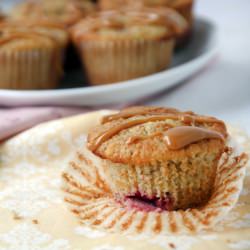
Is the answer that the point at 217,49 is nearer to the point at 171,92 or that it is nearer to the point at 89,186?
the point at 171,92

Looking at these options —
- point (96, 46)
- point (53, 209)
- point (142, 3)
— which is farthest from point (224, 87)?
point (53, 209)

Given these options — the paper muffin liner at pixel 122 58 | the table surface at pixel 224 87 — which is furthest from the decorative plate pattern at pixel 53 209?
the paper muffin liner at pixel 122 58

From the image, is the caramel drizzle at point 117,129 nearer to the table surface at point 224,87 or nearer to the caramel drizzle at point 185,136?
the caramel drizzle at point 185,136

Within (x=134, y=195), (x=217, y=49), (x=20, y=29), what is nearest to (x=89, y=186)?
(x=134, y=195)

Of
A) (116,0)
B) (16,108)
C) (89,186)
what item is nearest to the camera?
(89,186)

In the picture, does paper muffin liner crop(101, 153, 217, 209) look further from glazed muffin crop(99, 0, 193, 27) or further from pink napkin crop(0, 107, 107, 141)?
glazed muffin crop(99, 0, 193, 27)
